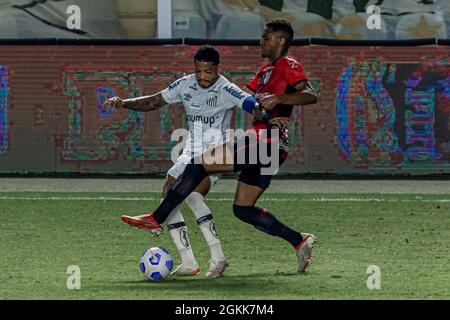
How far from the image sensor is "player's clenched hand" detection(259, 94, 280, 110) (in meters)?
11.8

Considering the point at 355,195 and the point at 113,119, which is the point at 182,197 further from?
the point at 113,119

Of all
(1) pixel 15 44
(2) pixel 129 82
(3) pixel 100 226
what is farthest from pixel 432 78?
(3) pixel 100 226

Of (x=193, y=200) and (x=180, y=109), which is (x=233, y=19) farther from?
(x=193, y=200)

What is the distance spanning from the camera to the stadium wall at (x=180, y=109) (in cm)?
2486

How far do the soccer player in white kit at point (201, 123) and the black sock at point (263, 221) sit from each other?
0.31 m

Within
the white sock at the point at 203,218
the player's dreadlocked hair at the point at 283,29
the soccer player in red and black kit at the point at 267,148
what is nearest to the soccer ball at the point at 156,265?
the soccer player in red and black kit at the point at 267,148

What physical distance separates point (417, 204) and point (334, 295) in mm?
8766

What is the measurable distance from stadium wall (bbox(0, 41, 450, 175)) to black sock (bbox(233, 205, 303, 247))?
12636 millimetres

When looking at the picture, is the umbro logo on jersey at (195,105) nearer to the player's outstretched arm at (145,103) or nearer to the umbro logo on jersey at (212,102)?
the umbro logo on jersey at (212,102)

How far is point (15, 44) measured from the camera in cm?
2512

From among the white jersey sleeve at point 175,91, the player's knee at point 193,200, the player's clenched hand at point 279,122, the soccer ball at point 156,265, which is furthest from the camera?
the white jersey sleeve at point 175,91

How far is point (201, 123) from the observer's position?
12.4 metres

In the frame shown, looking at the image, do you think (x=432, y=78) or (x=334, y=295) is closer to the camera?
(x=334, y=295)

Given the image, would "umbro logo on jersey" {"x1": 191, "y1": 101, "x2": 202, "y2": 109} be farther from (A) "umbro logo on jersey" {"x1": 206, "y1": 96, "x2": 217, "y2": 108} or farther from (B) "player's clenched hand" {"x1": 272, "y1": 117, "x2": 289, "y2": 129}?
(B) "player's clenched hand" {"x1": 272, "y1": 117, "x2": 289, "y2": 129}
